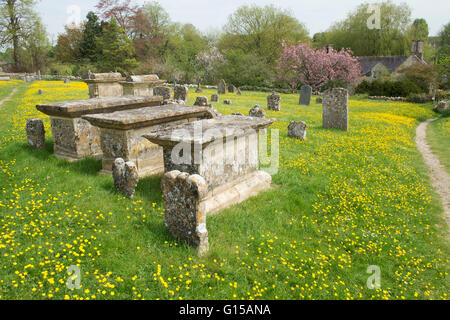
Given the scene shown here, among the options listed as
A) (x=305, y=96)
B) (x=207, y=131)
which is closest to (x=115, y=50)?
(x=305, y=96)

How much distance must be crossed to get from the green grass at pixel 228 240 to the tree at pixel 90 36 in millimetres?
44212

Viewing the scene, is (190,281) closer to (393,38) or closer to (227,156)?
(227,156)

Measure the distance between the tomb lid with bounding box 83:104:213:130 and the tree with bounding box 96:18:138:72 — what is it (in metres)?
32.9

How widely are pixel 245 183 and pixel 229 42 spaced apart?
1826 inches

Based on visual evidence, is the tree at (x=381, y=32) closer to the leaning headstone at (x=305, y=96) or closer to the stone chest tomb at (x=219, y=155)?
the leaning headstone at (x=305, y=96)

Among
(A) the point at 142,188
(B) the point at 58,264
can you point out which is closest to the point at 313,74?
(A) the point at 142,188

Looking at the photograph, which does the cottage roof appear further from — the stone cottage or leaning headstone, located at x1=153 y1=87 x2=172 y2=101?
leaning headstone, located at x1=153 y1=87 x2=172 y2=101

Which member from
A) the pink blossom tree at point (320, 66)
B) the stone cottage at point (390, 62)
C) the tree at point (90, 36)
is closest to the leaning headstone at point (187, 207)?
the pink blossom tree at point (320, 66)

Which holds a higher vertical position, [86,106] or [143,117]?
[86,106]

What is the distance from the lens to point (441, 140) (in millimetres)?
13984

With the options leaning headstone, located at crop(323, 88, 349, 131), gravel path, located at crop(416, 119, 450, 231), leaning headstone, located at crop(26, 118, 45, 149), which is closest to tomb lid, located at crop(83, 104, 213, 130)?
leaning headstone, located at crop(26, 118, 45, 149)

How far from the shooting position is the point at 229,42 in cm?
4891

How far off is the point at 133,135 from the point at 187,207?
2.80 metres

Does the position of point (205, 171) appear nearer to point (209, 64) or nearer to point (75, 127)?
point (75, 127)
